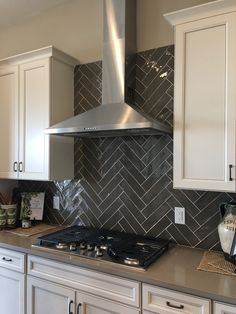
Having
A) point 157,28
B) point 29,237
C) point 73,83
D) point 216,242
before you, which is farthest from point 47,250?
point 157,28

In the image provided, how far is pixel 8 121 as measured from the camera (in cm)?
247

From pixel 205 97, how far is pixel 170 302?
1155 millimetres

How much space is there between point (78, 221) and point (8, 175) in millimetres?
756

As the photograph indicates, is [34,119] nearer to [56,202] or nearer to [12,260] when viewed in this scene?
[56,202]

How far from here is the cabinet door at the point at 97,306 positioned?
1.53 metres

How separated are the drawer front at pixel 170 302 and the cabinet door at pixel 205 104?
0.60m

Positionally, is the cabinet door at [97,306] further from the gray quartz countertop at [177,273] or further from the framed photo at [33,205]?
the framed photo at [33,205]

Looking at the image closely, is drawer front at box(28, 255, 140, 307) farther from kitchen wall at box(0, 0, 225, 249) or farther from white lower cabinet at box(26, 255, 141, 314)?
kitchen wall at box(0, 0, 225, 249)

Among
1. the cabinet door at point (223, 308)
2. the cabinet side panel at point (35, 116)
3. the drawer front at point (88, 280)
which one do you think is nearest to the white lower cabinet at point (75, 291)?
the drawer front at point (88, 280)

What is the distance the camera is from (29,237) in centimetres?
218

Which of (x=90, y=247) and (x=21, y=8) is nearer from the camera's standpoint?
(x=90, y=247)

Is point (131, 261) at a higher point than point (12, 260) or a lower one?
higher

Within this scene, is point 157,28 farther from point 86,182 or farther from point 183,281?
point 183,281

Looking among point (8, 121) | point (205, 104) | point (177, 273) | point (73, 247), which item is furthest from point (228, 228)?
point (8, 121)
